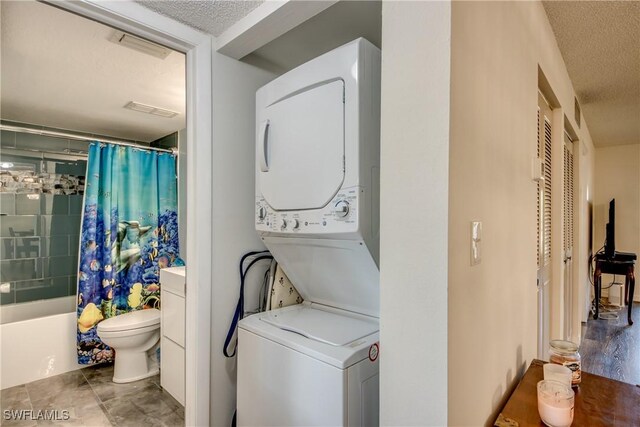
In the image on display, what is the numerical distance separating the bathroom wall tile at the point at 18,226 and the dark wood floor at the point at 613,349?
475 centimetres

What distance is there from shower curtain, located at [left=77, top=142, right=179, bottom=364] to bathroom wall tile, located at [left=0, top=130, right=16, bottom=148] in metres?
0.62

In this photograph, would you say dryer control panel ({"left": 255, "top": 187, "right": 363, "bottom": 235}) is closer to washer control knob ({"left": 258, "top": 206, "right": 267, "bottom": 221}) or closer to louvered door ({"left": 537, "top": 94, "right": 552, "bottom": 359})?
washer control knob ({"left": 258, "top": 206, "right": 267, "bottom": 221})

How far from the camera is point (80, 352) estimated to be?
273 cm

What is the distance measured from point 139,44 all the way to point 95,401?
2.32 m

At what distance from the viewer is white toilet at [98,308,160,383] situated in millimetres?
2479

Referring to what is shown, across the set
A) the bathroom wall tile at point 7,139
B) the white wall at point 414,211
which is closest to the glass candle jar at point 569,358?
the white wall at point 414,211

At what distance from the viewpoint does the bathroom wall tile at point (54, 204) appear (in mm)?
3037

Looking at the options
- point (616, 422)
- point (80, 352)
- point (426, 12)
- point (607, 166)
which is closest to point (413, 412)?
point (616, 422)

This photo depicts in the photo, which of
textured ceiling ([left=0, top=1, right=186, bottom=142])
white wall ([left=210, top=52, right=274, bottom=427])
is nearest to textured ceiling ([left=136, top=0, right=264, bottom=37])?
white wall ([left=210, top=52, right=274, bottom=427])

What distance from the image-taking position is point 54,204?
309 centimetres

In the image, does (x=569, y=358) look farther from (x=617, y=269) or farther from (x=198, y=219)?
(x=617, y=269)

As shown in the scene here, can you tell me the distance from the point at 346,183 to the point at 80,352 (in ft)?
9.31

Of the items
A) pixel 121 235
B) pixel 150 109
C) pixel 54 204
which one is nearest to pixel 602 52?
pixel 150 109

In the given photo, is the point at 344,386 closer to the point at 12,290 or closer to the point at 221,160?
the point at 221,160
